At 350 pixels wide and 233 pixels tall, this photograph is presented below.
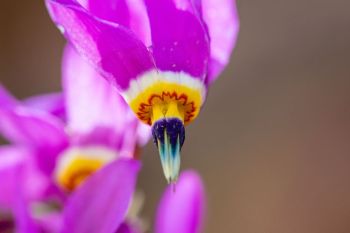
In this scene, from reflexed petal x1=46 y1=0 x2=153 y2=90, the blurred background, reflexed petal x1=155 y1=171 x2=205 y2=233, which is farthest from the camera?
the blurred background

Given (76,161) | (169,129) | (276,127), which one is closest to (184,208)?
(76,161)

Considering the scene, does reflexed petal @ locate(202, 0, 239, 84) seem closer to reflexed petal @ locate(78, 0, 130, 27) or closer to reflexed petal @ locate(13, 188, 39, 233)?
reflexed petal @ locate(78, 0, 130, 27)

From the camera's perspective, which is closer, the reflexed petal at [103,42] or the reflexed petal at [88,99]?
the reflexed petal at [103,42]

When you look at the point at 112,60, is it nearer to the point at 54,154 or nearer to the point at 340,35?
the point at 54,154

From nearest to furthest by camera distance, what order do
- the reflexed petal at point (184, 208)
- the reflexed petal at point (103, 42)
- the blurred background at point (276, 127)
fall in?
1. the reflexed petal at point (103, 42)
2. the reflexed petal at point (184, 208)
3. the blurred background at point (276, 127)

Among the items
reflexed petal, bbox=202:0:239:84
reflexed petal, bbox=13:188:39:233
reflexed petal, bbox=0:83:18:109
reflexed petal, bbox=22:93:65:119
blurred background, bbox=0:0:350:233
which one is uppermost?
blurred background, bbox=0:0:350:233

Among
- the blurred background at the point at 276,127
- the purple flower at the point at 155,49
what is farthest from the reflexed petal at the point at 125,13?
the blurred background at the point at 276,127

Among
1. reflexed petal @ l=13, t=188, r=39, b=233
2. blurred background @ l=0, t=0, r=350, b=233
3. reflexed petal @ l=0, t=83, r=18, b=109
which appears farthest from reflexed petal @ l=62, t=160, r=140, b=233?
blurred background @ l=0, t=0, r=350, b=233

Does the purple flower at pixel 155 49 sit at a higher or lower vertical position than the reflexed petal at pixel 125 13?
lower

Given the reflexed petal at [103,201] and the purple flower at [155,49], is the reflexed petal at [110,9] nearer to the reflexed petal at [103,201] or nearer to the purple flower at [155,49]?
the purple flower at [155,49]
